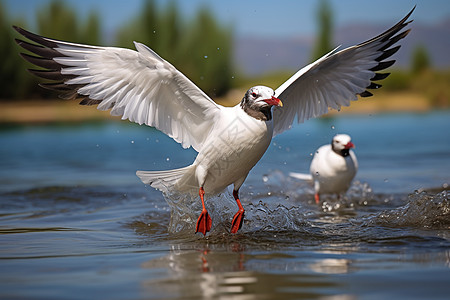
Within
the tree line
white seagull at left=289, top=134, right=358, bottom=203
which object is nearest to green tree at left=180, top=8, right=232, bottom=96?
the tree line

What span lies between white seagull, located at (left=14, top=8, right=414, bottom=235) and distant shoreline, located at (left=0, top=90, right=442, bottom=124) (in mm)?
16523

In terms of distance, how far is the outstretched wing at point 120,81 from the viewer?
4660mm

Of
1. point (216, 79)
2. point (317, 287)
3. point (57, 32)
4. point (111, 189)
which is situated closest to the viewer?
point (317, 287)

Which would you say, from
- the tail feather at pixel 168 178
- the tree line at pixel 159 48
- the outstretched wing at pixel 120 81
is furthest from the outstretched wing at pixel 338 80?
the tree line at pixel 159 48

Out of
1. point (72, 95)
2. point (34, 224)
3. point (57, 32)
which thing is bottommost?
point (34, 224)

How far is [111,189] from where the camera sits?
26.9 ft

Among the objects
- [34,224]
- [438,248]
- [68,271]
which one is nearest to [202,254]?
[68,271]

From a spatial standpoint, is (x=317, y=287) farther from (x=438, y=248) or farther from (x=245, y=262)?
(x=438, y=248)

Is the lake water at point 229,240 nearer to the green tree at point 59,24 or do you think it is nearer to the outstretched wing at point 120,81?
the outstretched wing at point 120,81

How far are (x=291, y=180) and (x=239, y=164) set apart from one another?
140 inches

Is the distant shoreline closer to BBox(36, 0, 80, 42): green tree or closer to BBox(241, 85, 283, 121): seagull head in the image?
BBox(36, 0, 80, 42): green tree

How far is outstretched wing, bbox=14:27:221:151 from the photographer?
4660 millimetres

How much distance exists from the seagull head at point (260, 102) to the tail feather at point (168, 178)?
2.56ft

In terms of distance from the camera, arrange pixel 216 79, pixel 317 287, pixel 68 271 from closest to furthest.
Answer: pixel 317 287 < pixel 68 271 < pixel 216 79
